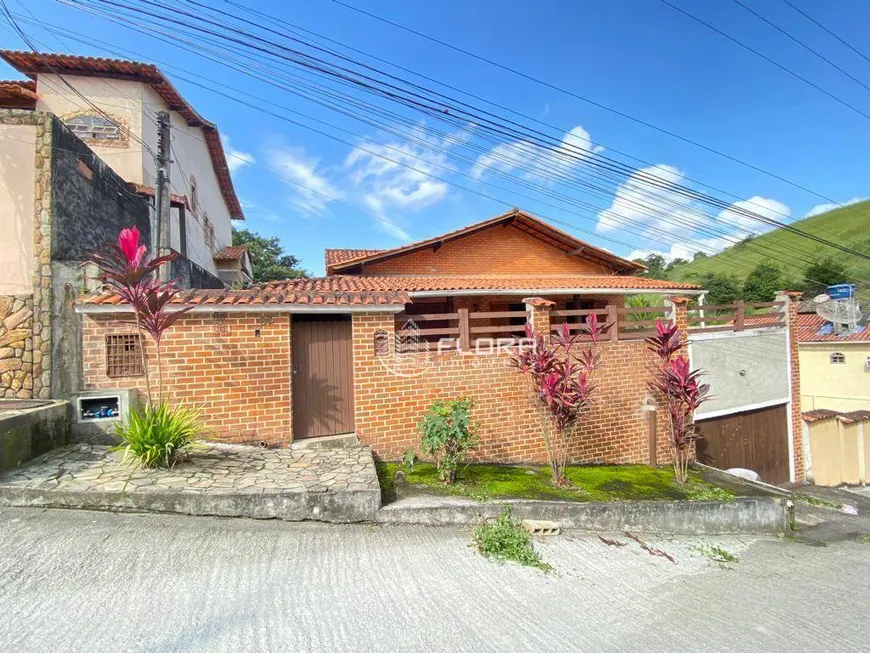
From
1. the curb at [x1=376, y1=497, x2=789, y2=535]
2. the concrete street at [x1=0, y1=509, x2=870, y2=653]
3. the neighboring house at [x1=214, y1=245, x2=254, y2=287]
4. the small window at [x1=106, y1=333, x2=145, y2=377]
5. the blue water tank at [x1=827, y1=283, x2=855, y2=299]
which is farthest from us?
the neighboring house at [x1=214, y1=245, x2=254, y2=287]

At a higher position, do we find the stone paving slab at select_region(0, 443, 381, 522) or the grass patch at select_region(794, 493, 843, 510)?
the stone paving slab at select_region(0, 443, 381, 522)

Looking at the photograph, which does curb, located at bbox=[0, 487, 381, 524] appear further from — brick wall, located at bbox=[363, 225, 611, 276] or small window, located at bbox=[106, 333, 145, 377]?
brick wall, located at bbox=[363, 225, 611, 276]

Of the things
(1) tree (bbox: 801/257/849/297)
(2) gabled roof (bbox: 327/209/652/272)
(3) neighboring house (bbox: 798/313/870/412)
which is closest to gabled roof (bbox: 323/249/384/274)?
(2) gabled roof (bbox: 327/209/652/272)

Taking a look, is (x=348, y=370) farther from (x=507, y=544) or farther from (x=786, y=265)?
(x=786, y=265)

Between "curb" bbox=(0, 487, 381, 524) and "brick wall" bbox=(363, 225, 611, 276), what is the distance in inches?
297

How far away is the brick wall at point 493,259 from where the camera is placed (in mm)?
11031

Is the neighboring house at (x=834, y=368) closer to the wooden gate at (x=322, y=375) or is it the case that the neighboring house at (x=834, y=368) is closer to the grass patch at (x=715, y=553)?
the grass patch at (x=715, y=553)

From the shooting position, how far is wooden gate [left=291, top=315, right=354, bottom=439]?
18.5 feet

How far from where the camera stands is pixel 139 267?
14.0ft

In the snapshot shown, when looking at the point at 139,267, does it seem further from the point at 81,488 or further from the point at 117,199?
the point at 117,199

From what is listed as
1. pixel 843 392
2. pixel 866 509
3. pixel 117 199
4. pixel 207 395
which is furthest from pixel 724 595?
pixel 843 392

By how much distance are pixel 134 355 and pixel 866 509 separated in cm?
1411

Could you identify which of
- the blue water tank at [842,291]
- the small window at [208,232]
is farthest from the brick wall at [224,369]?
the blue water tank at [842,291]

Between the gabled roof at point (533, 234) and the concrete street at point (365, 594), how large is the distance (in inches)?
300
